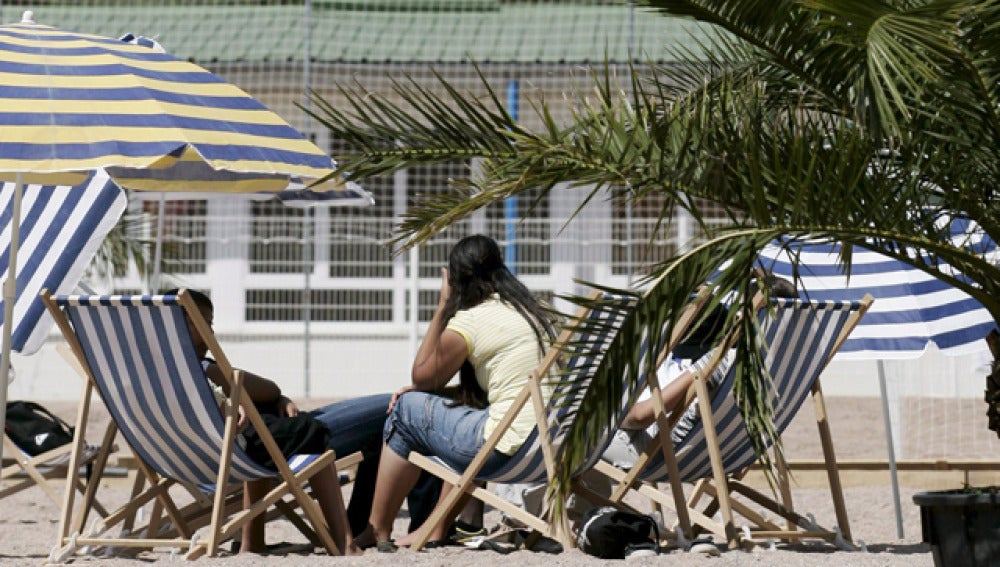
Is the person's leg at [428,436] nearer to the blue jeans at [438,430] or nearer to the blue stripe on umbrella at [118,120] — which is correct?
the blue jeans at [438,430]

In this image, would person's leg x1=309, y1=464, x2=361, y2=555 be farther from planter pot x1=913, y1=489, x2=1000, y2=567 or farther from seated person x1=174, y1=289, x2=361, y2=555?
planter pot x1=913, y1=489, x2=1000, y2=567

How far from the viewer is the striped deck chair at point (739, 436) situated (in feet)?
17.5

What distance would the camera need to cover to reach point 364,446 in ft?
18.9

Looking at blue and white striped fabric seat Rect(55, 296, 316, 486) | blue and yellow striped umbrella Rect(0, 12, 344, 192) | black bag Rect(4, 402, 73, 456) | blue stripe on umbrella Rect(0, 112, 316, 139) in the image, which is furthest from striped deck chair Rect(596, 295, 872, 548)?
black bag Rect(4, 402, 73, 456)

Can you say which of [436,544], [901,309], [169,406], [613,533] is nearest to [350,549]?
[436,544]

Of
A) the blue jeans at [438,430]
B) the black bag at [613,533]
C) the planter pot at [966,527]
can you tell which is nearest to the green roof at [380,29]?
the blue jeans at [438,430]

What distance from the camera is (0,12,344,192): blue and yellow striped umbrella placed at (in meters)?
4.99

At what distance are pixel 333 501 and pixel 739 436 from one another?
1383mm

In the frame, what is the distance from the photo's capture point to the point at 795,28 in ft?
14.4

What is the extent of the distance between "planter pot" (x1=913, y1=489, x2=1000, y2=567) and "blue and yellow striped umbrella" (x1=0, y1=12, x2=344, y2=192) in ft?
6.63

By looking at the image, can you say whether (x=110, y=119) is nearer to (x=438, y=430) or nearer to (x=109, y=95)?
(x=109, y=95)

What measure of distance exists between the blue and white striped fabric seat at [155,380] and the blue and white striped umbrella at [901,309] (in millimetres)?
2509

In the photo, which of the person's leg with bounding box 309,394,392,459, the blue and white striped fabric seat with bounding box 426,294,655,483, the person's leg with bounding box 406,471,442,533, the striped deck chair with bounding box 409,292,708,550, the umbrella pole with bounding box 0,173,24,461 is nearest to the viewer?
the blue and white striped fabric seat with bounding box 426,294,655,483

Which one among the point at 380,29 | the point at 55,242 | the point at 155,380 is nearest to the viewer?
the point at 155,380
